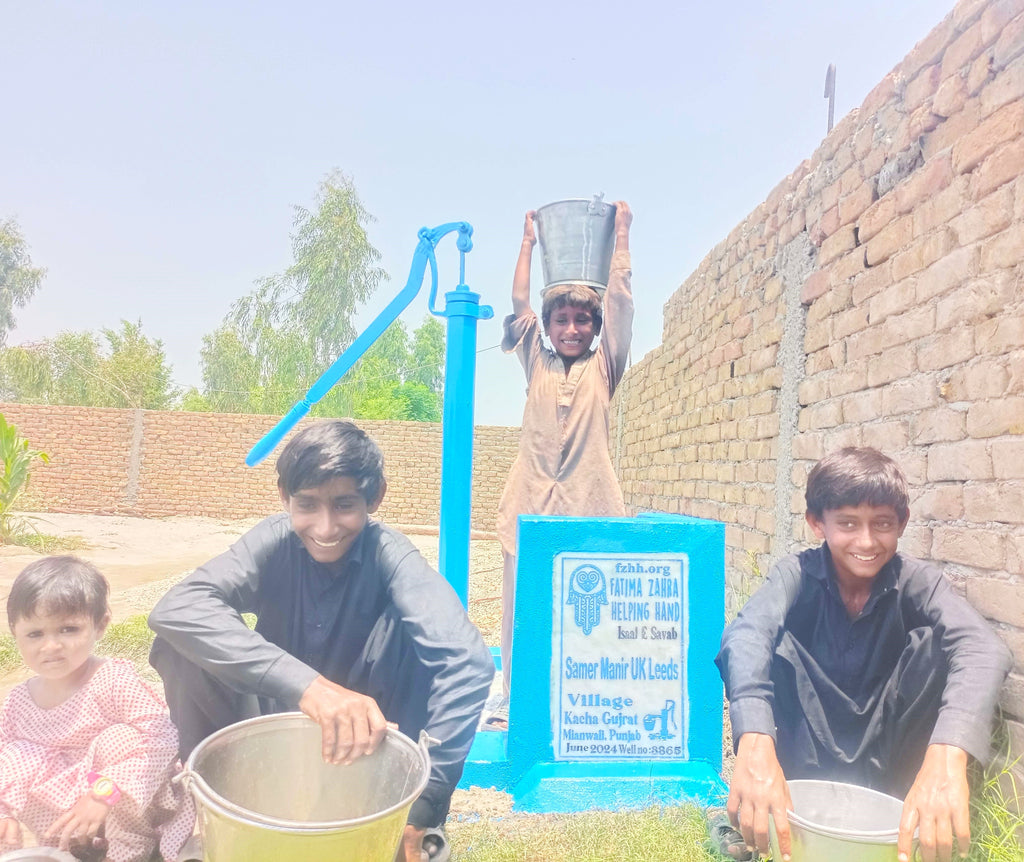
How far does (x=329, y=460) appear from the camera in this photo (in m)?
1.83

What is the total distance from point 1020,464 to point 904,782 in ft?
2.66

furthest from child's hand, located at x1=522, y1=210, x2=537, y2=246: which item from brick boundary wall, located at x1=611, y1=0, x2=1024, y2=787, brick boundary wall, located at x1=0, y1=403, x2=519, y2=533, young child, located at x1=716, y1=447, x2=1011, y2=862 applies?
brick boundary wall, located at x1=0, y1=403, x2=519, y2=533

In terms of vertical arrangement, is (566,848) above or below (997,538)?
below

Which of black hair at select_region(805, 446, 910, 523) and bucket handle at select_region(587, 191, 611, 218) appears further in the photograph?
bucket handle at select_region(587, 191, 611, 218)

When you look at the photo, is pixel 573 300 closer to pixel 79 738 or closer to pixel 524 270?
pixel 524 270

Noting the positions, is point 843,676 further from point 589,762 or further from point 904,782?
point 589,762

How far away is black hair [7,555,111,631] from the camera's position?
179 centimetres

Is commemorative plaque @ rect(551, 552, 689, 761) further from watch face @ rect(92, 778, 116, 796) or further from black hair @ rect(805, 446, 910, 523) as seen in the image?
watch face @ rect(92, 778, 116, 796)

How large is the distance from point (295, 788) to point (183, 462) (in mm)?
13814

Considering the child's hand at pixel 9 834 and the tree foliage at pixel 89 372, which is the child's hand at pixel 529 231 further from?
the tree foliage at pixel 89 372

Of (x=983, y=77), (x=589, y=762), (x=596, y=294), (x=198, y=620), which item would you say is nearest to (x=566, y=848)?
(x=589, y=762)

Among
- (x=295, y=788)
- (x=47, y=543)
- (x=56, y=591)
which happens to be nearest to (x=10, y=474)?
(x=47, y=543)

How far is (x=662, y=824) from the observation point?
2012mm

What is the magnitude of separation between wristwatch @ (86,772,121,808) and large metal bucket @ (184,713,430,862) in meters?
0.36
